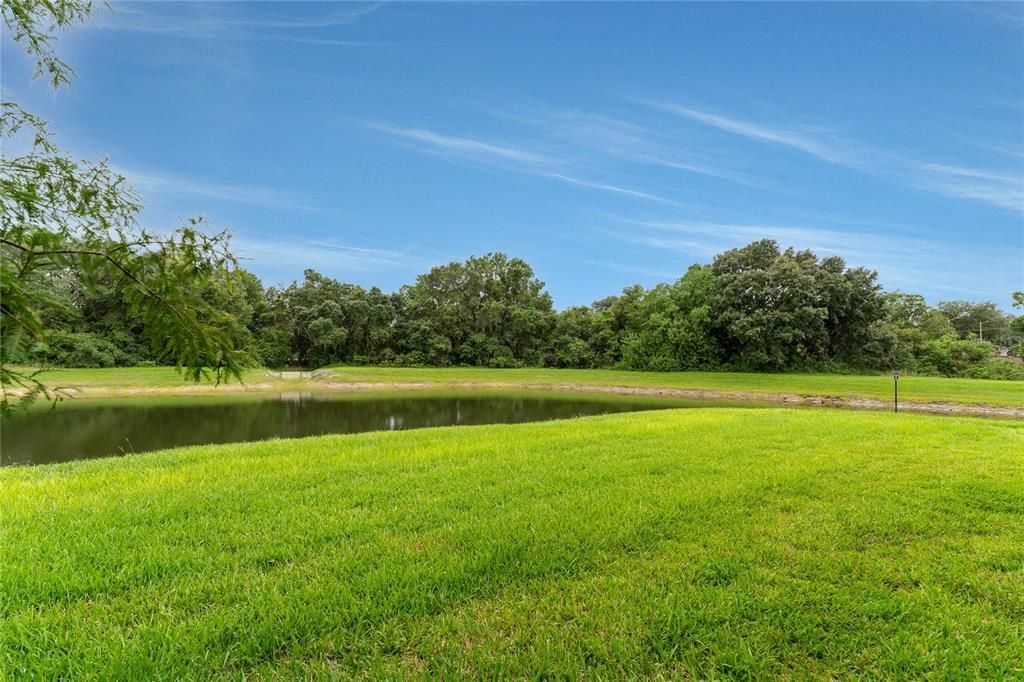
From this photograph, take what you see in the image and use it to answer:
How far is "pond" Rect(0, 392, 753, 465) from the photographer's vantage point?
10109 mm

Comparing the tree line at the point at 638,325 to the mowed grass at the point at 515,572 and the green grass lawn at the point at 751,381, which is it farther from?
the mowed grass at the point at 515,572

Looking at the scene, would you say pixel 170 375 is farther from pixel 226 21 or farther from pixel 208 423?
pixel 226 21

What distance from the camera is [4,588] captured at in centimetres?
234

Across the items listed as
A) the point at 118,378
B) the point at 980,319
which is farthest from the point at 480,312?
the point at 980,319

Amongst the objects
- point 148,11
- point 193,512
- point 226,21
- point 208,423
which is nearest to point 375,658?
point 193,512

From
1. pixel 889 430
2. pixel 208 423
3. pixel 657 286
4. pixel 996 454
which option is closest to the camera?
pixel 996 454

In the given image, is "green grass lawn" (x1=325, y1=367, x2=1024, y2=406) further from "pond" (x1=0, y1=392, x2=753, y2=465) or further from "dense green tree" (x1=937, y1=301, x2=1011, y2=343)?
"dense green tree" (x1=937, y1=301, x2=1011, y2=343)

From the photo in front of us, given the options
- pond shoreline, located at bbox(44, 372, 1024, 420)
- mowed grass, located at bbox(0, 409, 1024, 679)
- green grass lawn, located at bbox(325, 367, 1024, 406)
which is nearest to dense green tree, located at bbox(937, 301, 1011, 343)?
green grass lawn, located at bbox(325, 367, 1024, 406)

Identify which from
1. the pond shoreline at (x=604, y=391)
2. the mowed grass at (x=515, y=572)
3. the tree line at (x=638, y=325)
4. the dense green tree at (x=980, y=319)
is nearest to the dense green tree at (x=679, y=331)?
the tree line at (x=638, y=325)

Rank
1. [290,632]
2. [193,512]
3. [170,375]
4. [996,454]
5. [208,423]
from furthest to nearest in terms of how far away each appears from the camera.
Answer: [170,375] < [208,423] < [996,454] < [193,512] < [290,632]

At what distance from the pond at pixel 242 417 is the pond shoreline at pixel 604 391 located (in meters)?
1.36

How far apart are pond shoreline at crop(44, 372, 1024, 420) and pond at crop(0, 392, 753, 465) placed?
4.48 feet

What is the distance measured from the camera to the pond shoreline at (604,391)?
1764cm

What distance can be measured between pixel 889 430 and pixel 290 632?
887 cm
